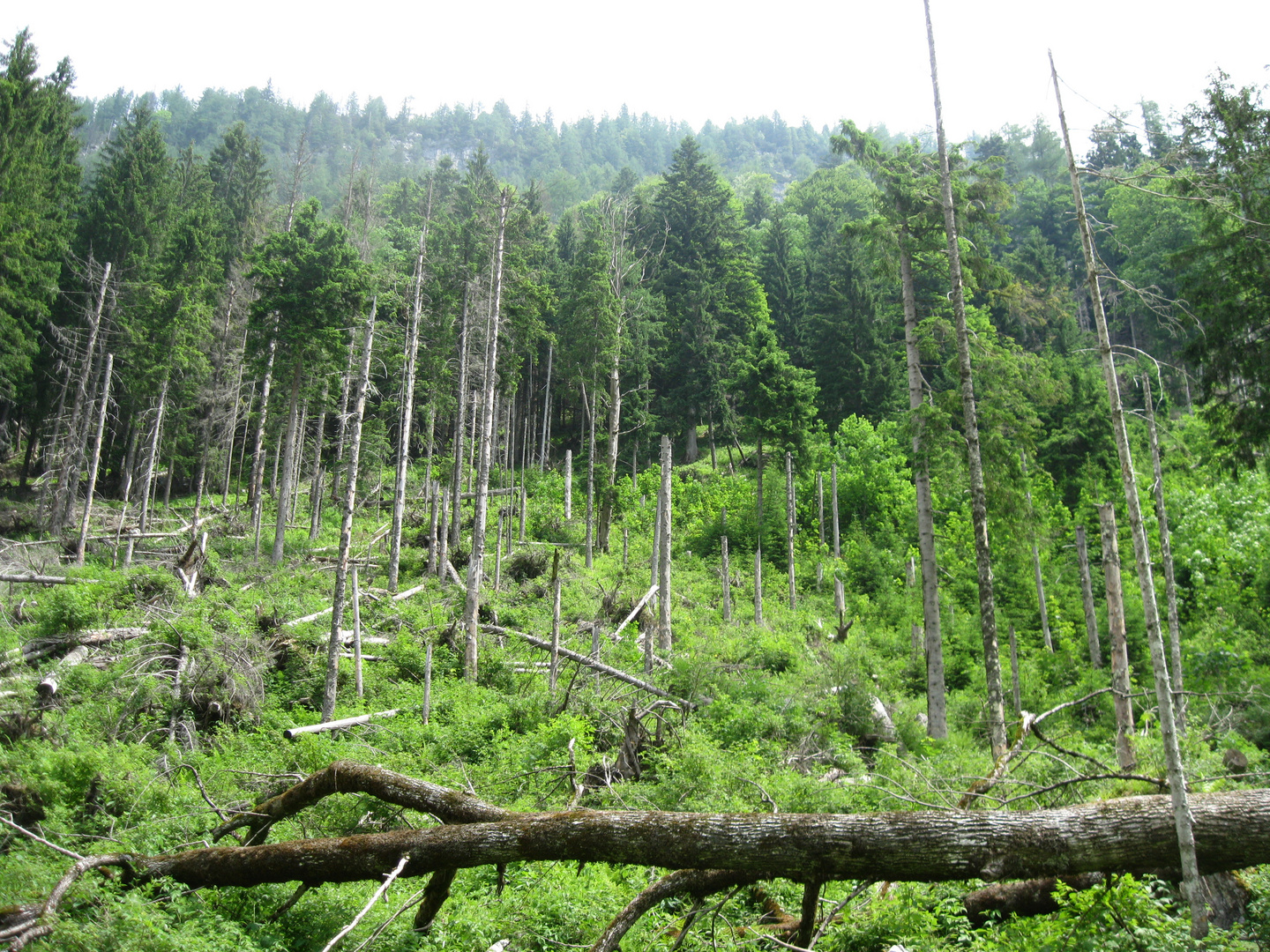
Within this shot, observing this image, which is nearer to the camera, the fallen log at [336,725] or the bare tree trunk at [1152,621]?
the bare tree trunk at [1152,621]

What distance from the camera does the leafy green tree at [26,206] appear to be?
27.1m

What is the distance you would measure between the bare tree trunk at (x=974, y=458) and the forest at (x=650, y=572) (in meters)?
0.11

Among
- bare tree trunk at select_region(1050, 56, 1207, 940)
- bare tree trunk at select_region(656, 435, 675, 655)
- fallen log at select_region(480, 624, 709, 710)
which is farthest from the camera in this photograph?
bare tree trunk at select_region(656, 435, 675, 655)

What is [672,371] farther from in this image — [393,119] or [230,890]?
[393,119]

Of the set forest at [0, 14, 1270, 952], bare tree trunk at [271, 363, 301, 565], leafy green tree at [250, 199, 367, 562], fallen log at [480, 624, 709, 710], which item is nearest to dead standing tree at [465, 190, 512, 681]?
forest at [0, 14, 1270, 952]

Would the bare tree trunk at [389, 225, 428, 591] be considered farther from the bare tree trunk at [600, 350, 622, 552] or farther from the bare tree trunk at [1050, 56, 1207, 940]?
the bare tree trunk at [1050, 56, 1207, 940]

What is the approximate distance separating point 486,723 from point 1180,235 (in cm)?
4092

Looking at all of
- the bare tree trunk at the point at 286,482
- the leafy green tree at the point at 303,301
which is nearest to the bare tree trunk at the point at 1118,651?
the bare tree trunk at the point at 286,482

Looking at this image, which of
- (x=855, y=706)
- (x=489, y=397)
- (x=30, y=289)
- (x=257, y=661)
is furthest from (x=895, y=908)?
(x=30, y=289)

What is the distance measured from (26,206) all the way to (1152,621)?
121 ft

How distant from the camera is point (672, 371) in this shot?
38.7 metres

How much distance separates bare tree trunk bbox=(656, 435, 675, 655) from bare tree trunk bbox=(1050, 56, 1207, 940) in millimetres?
11618

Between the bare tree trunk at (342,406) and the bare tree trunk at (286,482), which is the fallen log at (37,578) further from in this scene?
the bare tree trunk at (342,406)

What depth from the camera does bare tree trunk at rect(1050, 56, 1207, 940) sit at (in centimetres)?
486
